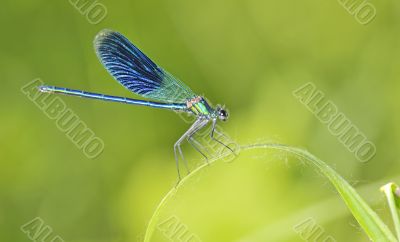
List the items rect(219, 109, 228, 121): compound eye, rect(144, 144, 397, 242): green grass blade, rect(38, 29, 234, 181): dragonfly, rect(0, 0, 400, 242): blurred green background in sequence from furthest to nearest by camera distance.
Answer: rect(0, 0, 400, 242): blurred green background, rect(38, 29, 234, 181): dragonfly, rect(219, 109, 228, 121): compound eye, rect(144, 144, 397, 242): green grass blade

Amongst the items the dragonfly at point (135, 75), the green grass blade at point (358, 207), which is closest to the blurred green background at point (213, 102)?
the dragonfly at point (135, 75)

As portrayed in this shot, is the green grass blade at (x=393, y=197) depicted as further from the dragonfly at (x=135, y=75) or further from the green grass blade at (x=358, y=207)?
the dragonfly at (x=135, y=75)

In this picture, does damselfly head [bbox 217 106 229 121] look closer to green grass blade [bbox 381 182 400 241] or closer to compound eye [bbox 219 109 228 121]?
compound eye [bbox 219 109 228 121]

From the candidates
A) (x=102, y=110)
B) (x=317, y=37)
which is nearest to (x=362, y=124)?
(x=317, y=37)

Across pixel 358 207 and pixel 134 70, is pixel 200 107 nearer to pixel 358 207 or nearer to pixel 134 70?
pixel 134 70

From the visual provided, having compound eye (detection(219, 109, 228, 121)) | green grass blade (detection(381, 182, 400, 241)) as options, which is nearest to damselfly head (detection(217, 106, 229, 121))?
compound eye (detection(219, 109, 228, 121))

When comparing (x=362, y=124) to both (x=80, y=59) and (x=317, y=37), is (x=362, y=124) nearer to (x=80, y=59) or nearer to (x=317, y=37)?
(x=317, y=37)
